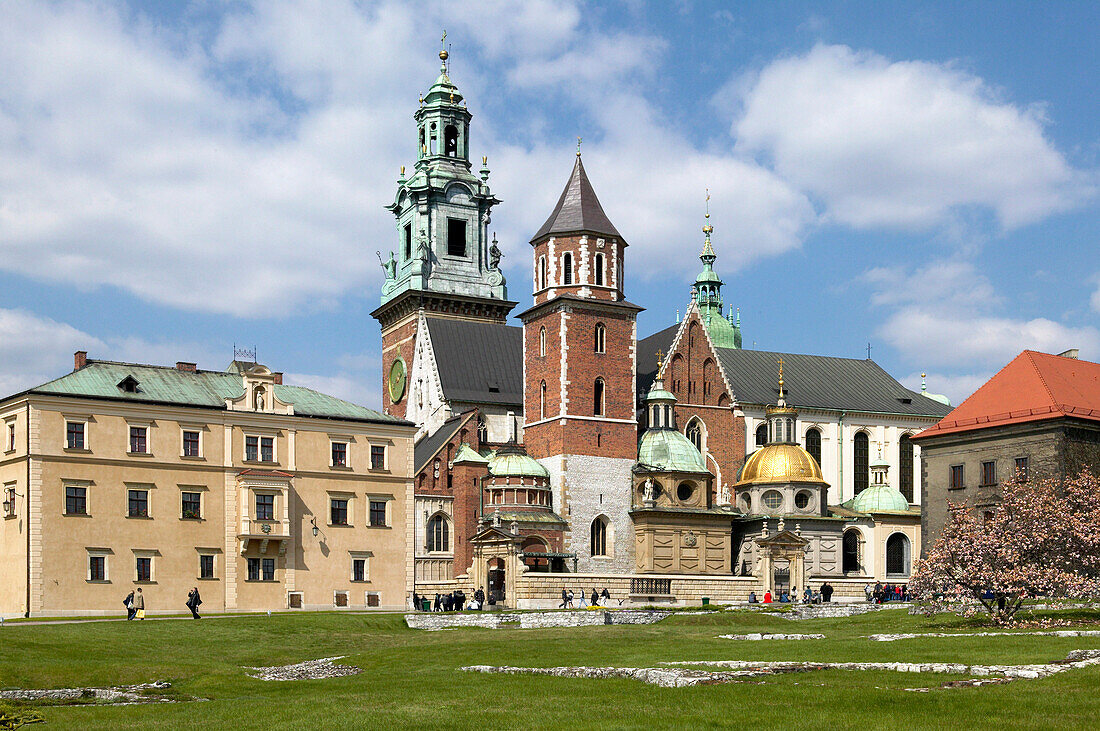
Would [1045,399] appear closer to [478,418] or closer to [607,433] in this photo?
[607,433]

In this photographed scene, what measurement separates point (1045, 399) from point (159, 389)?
4094 centimetres

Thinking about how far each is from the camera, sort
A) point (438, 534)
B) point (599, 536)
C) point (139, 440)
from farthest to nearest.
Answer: point (599, 536)
point (438, 534)
point (139, 440)

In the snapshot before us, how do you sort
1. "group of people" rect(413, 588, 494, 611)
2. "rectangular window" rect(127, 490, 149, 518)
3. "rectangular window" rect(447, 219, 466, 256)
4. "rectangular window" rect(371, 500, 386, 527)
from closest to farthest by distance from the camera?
"rectangular window" rect(127, 490, 149, 518)
"group of people" rect(413, 588, 494, 611)
"rectangular window" rect(371, 500, 386, 527)
"rectangular window" rect(447, 219, 466, 256)

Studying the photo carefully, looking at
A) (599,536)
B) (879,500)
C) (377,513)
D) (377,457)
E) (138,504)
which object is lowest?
(599,536)

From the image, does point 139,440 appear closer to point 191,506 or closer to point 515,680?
point 191,506

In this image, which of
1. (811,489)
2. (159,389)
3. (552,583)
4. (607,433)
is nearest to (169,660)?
(159,389)

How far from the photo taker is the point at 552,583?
66.9 m

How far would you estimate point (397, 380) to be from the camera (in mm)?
96875

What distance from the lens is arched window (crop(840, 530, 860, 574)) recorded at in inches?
3334

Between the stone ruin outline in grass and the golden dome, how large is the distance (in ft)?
174

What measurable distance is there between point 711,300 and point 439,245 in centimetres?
3002

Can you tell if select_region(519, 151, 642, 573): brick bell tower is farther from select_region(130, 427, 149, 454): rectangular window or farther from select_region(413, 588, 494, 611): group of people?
select_region(130, 427, 149, 454): rectangular window

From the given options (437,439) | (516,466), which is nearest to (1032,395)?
(516,466)

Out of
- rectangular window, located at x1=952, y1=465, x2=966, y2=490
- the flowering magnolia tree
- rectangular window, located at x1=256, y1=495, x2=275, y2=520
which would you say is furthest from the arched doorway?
the flowering magnolia tree
